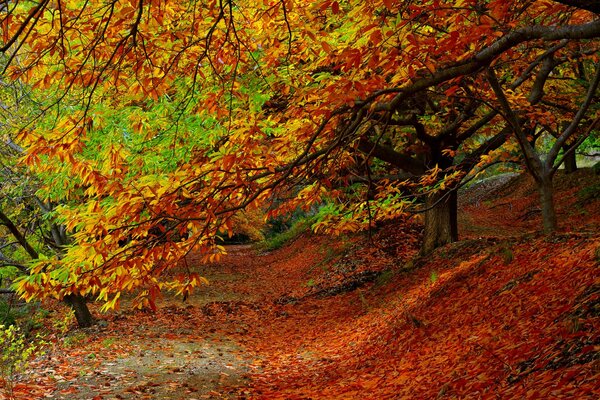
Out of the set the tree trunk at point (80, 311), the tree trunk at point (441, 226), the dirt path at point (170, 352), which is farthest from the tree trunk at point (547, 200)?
the tree trunk at point (80, 311)

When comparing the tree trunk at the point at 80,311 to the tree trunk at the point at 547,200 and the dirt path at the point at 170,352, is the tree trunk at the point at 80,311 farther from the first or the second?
the tree trunk at the point at 547,200

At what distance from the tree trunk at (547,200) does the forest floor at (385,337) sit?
0.76ft

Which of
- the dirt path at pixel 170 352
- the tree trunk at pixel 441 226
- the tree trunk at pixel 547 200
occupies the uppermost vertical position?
the tree trunk at pixel 547 200

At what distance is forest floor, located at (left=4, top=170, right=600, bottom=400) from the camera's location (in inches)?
186

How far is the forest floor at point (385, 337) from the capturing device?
4.73 m

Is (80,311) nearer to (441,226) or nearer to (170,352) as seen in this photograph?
(170,352)

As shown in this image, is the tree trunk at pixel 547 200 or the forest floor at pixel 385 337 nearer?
the forest floor at pixel 385 337

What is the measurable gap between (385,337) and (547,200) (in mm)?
3265

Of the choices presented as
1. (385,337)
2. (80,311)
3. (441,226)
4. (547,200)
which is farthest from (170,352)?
(441,226)

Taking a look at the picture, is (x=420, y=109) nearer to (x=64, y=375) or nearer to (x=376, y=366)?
(x=376, y=366)

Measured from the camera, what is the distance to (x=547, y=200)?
7.67 m

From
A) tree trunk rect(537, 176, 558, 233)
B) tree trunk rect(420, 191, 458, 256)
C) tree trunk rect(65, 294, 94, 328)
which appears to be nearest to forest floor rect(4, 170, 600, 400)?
tree trunk rect(537, 176, 558, 233)

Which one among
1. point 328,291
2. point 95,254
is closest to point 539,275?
point 95,254

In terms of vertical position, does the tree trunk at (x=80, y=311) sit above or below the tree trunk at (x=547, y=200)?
below
